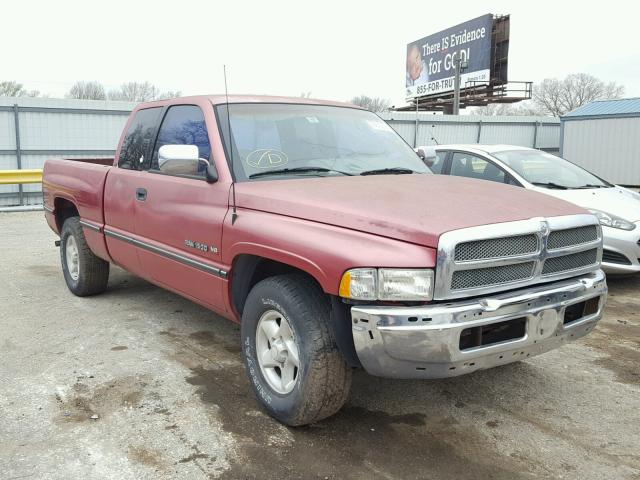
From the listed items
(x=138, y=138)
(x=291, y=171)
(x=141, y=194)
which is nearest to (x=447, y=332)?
(x=291, y=171)

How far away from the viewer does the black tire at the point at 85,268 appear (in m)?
5.80

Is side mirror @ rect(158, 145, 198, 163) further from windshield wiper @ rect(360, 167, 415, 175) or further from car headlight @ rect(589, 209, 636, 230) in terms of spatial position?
car headlight @ rect(589, 209, 636, 230)

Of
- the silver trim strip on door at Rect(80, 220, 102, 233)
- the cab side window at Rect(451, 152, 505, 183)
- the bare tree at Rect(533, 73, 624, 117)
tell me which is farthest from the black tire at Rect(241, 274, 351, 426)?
the bare tree at Rect(533, 73, 624, 117)

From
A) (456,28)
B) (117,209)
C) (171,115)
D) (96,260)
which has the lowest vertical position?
(96,260)

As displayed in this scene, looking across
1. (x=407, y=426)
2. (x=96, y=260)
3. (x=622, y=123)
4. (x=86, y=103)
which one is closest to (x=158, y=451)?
(x=407, y=426)

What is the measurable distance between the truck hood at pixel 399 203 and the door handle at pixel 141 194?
1207mm

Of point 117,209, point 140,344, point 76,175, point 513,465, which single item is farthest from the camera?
point 76,175

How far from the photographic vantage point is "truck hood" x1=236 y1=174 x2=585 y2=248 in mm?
2822

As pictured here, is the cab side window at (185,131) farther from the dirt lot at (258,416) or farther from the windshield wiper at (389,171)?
the dirt lot at (258,416)

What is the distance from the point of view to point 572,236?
3229mm

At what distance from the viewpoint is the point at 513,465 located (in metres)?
2.94

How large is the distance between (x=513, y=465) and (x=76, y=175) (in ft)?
15.2

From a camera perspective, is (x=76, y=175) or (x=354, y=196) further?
(x=76, y=175)

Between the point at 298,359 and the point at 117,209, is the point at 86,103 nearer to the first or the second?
the point at 117,209
